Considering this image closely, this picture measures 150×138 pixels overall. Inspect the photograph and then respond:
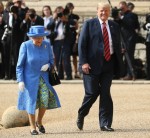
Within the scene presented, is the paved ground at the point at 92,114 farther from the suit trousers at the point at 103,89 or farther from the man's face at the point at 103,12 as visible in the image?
the man's face at the point at 103,12

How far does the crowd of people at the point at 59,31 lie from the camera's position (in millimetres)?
21734

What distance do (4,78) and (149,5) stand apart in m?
5.06

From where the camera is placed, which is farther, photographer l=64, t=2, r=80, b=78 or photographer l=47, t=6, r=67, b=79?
photographer l=64, t=2, r=80, b=78

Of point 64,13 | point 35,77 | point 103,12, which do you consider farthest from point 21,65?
point 64,13

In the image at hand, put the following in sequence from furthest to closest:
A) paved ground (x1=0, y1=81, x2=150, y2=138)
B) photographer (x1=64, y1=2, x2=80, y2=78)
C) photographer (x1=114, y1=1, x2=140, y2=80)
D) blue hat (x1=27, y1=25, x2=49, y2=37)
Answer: photographer (x1=64, y1=2, x2=80, y2=78)
photographer (x1=114, y1=1, x2=140, y2=80)
blue hat (x1=27, y1=25, x2=49, y2=37)
paved ground (x1=0, y1=81, x2=150, y2=138)

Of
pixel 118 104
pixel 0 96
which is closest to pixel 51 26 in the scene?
pixel 0 96

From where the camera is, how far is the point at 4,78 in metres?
22.7

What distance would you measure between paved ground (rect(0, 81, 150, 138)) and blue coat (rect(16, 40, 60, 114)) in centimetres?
47

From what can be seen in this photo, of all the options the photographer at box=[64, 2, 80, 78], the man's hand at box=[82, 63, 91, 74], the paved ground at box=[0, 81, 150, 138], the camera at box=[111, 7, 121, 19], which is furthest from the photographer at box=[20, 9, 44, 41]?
the man's hand at box=[82, 63, 91, 74]

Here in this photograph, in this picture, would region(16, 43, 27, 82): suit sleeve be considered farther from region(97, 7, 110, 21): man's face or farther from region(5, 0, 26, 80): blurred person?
region(5, 0, 26, 80): blurred person

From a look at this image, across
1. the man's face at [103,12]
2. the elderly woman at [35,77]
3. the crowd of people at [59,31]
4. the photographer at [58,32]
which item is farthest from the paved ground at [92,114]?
the man's face at [103,12]

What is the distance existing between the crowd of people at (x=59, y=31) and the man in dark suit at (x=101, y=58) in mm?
8656

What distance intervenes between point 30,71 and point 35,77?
0.12 m

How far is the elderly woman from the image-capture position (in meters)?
12.8
